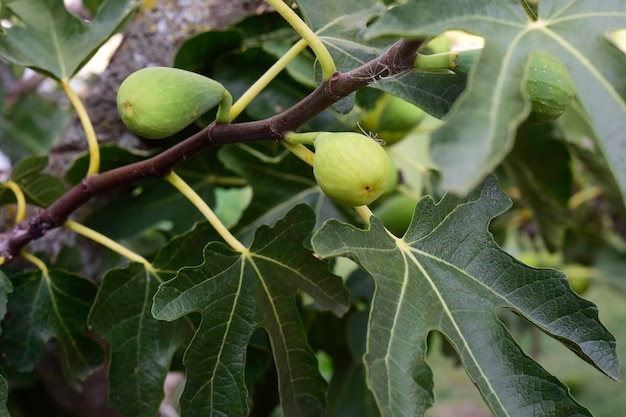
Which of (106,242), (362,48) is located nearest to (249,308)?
(106,242)

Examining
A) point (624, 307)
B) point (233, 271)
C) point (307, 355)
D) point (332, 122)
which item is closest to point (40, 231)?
point (233, 271)

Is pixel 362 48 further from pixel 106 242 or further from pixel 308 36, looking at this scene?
pixel 106 242

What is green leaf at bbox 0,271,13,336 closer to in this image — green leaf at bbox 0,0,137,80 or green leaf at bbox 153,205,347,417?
green leaf at bbox 153,205,347,417

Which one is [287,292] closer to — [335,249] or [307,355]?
[307,355]

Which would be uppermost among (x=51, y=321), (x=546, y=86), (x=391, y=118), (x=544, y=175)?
(x=546, y=86)

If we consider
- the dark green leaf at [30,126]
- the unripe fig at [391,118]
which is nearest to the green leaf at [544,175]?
the unripe fig at [391,118]
